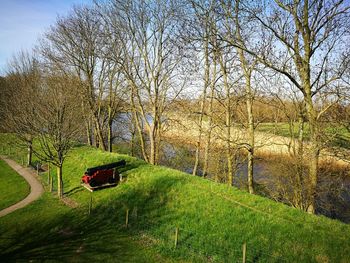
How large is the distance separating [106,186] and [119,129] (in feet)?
84.5

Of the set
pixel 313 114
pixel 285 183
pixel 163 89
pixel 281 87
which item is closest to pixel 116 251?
pixel 313 114

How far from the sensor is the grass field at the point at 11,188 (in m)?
18.6

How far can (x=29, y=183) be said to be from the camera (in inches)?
871

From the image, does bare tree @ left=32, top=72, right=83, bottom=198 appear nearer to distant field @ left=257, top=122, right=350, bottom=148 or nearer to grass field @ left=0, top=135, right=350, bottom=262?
grass field @ left=0, top=135, right=350, bottom=262

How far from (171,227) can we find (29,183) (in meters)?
14.9

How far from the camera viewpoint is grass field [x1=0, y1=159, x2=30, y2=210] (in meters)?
18.6

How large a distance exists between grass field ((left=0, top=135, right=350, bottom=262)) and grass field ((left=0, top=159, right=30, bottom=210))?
237 centimetres

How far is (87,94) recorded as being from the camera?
29.0 metres

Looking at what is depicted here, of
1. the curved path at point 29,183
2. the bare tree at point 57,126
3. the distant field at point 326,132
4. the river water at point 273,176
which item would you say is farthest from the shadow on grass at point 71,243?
the river water at point 273,176

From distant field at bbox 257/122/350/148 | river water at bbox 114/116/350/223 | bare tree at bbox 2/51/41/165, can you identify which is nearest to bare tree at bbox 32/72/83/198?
bare tree at bbox 2/51/41/165

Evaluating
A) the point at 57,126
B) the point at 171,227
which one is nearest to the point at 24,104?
the point at 57,126

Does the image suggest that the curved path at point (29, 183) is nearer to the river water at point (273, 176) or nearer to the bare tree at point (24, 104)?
the bare tree at point (24, 104)

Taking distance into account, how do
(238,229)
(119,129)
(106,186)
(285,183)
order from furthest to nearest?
(119,129), (285,183), (106,186), (238,229)

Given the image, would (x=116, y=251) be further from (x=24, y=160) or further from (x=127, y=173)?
(x=24, y=160)
